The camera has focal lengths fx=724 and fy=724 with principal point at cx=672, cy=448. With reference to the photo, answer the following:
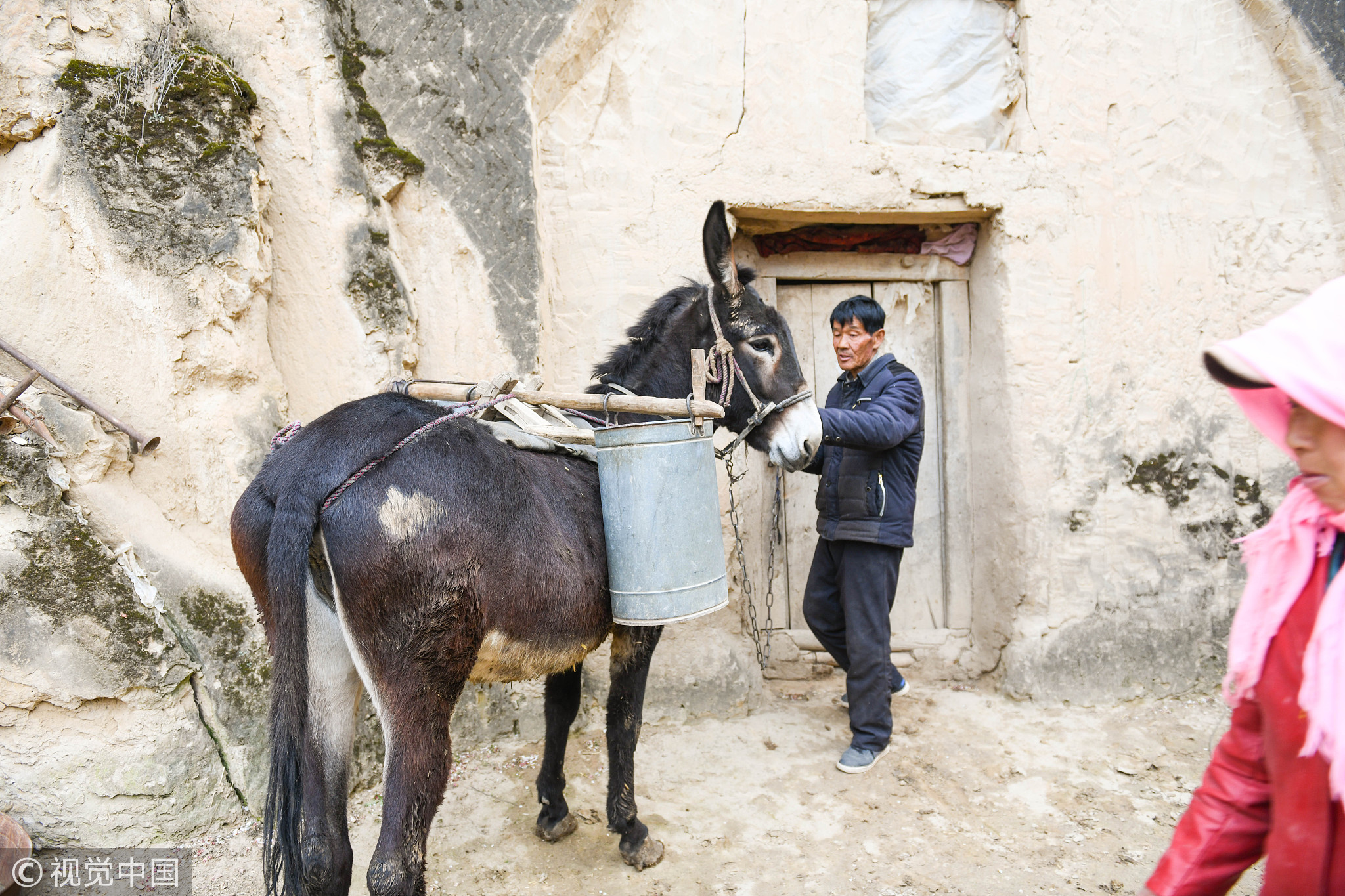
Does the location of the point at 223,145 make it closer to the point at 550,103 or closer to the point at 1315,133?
the point at 550,103

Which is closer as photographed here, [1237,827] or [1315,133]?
[1237,827]

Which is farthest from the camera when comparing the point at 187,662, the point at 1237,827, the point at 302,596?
the point at 187,662

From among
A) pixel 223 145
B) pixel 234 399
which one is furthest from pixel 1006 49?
pixel 234 399

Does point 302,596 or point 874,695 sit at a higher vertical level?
point 302,596

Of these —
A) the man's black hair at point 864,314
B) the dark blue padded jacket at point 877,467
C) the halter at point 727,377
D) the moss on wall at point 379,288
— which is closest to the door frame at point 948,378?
the dark blue padded jacket at point 877,467

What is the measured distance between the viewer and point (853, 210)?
403cm

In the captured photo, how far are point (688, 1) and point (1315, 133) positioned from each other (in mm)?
Result: 3706

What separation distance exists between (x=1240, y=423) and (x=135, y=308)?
5.64 m

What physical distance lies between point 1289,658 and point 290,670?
2088 millimetres

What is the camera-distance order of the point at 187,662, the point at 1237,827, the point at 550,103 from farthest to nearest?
the point at 550,103, the point at 187,662, the point at 1237,827

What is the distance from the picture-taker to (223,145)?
3.12 m

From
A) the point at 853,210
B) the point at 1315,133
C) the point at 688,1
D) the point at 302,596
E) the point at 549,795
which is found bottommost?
the point at 549,795

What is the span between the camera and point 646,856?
278cm

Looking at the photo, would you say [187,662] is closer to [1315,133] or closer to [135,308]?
[135,308]
